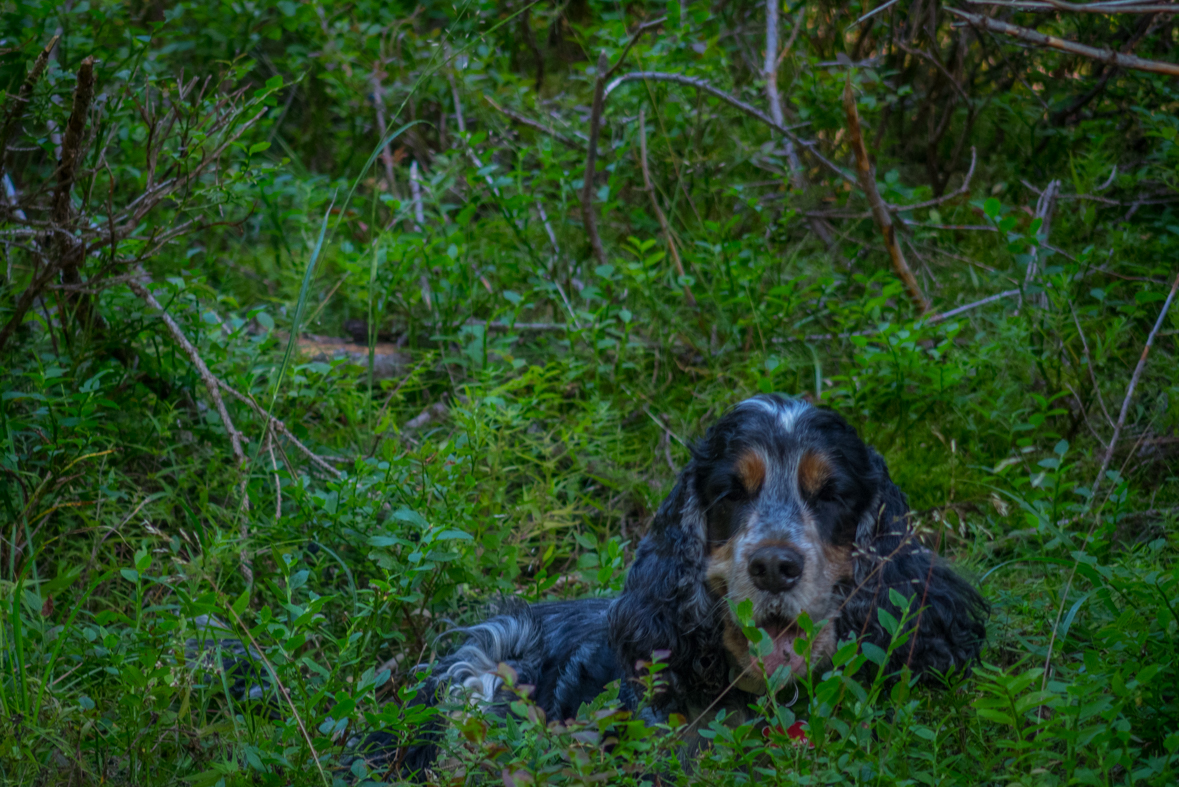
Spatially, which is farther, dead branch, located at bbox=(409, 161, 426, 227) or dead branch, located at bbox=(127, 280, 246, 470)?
dead branch, located at bbox=(409, 161, 426, 227)

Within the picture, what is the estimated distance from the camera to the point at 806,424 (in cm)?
293

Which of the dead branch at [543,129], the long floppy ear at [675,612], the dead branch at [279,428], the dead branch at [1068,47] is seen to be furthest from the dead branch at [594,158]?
the long floppy ear at [675,612]

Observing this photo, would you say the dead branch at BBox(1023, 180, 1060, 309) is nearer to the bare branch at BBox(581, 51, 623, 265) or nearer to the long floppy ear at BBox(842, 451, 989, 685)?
the long floppy ear at BBox(842, 451, 989, 685)

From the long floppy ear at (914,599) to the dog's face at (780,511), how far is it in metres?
0.05

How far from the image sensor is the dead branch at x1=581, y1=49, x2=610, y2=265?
182 inches

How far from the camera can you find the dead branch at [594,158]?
4.61 metres

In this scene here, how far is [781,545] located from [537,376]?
1.60 meters

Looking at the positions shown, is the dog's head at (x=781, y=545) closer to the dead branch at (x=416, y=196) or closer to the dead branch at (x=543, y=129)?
the dead branch at (x=416, y=196)

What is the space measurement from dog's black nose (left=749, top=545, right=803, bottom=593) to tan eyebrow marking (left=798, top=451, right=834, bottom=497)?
0.32m

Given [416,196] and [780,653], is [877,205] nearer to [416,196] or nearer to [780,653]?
[416,196]

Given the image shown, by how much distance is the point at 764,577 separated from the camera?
2559 mm

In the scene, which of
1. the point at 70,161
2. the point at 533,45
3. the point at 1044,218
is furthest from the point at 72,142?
the point at 533,45

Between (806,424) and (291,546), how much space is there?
1704 millimetres

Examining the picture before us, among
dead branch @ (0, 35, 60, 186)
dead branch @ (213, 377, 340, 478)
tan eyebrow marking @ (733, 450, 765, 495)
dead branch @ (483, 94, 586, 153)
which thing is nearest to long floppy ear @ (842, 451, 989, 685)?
tan eyebrow marking @ (733, 450, 765, 495)
